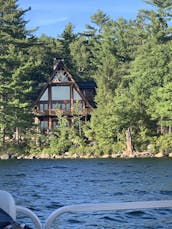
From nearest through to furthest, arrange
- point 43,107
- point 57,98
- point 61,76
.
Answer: point 43,107 → point 61,76 → point 57,98

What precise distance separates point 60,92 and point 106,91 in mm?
5265

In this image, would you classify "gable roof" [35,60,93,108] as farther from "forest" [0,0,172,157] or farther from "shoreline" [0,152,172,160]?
"shoreline" [0,152,172,160]

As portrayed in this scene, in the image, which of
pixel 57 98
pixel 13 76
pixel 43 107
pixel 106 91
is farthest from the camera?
pixel 57 98

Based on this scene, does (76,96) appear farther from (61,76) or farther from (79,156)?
(79,156)

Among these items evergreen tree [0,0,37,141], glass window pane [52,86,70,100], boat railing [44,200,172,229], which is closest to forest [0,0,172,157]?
evergreen tree [0,0,37,141]

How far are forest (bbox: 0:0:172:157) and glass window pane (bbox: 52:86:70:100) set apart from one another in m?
2.00

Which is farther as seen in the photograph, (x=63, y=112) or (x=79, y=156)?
(x=63, y=112)

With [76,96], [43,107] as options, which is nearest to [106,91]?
[76,96]

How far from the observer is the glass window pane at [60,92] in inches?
1953

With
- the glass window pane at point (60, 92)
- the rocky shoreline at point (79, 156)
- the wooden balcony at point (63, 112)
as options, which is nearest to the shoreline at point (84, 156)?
the rocky shoreline at point (79, 156)

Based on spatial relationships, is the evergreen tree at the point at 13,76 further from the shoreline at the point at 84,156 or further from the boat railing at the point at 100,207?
the boat railing at the point at 100,207

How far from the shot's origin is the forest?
135 ft

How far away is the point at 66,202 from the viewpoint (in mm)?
12688

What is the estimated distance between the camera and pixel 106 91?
153 feet
